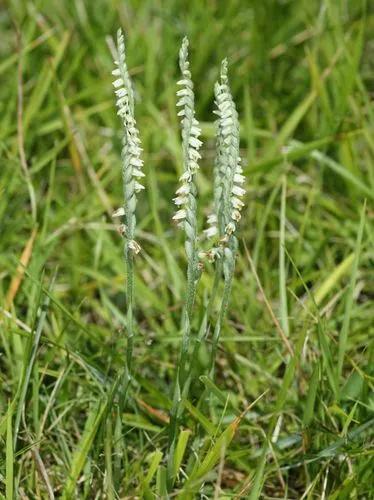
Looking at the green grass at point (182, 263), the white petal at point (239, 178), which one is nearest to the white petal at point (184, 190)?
the white petal at point (239, 178)

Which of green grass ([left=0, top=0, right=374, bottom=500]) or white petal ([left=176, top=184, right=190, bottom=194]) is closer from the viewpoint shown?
white petal ([left=176, top=184, right=190, bottom=194])

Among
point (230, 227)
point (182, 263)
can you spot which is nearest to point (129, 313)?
point (230, 227)

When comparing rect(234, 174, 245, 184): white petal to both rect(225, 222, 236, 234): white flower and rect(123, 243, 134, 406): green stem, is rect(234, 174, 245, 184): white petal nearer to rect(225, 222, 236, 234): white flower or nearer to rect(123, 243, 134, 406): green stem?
rect(225, 222, 236, 234): white flower

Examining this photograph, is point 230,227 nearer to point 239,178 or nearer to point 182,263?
point 239,178

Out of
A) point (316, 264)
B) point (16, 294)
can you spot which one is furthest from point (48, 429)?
point (316, 264)

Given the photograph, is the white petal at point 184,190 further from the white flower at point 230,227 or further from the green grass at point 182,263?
the green grass at point 182,263

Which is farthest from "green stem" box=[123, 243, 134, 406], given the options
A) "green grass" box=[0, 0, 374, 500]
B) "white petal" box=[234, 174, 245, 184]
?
"white petal" box=[234, 174, 245, 184]

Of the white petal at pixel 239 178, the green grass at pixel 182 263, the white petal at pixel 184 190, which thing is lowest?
the green grass at pixel 182 263

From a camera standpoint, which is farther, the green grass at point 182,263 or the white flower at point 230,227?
the green grass at point 182,263
